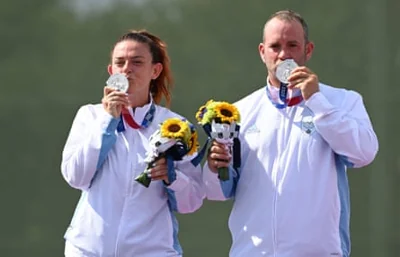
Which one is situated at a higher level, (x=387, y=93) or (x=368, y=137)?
A: (x=387, y=93)

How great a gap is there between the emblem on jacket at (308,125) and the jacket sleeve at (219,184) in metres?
0.35

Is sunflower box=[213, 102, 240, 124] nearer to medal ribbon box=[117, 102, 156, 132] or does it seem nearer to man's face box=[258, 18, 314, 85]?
man's face box=[258, 18, 314, 85]

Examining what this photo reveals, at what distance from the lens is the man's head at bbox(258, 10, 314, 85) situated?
481 cm

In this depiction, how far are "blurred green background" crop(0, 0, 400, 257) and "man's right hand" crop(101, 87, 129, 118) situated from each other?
13.1 feet

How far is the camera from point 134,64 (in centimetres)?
507

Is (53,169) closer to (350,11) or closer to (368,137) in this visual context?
(350,11)

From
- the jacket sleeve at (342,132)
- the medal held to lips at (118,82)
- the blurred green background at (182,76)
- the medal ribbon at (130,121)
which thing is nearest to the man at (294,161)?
the jacket sleeve at (342,132)

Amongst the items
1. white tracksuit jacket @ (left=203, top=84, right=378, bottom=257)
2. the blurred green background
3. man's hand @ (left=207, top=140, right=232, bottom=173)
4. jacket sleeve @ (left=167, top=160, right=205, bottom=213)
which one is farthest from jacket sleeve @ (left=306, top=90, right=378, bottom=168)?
the blurred green background

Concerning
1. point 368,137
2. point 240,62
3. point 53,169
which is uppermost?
point 240,62

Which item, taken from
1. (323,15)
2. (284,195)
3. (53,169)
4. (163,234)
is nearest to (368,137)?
(284,195)

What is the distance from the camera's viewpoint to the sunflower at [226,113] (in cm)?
473

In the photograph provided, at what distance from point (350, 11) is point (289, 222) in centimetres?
479

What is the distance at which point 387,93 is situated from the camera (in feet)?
30.0

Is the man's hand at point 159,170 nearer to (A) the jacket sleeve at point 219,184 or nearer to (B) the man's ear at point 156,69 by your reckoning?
(A) the jacket sleeve at point 219,184
